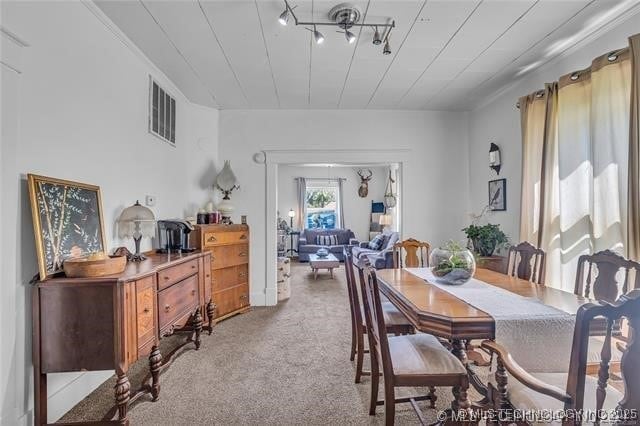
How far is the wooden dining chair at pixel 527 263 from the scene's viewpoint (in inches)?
98.1

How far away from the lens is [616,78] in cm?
234

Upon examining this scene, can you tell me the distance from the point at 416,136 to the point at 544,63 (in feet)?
5.70

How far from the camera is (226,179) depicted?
4.32m

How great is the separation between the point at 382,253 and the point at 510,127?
2948mm

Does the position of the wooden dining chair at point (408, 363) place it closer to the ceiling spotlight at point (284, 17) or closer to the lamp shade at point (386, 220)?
the ceiling spotlight at point (284, 17)

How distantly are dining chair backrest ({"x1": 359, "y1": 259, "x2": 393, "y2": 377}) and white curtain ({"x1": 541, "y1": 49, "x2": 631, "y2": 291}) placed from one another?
6.37ft

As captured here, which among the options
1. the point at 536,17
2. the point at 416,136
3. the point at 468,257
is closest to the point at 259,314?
the point at 468,257

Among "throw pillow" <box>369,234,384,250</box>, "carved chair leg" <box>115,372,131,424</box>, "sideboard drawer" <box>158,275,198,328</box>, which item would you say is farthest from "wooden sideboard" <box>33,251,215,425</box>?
"throw pillow" <box>369,234,384,250</box>

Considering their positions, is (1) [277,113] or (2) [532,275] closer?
(2) [532,275]

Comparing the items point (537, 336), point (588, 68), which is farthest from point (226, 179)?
point (588, 68)

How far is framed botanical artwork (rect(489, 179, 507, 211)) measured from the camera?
12.8 ft

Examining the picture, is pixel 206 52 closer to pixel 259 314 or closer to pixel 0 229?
pixel 0 229

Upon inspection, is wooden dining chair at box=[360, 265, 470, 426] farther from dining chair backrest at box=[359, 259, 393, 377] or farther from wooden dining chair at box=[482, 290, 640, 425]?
wooden dining chair at box=[482, 290, 640, 425]

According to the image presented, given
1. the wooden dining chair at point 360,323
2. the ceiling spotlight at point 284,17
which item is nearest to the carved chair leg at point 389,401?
the wooden dining chair at point 360,323
